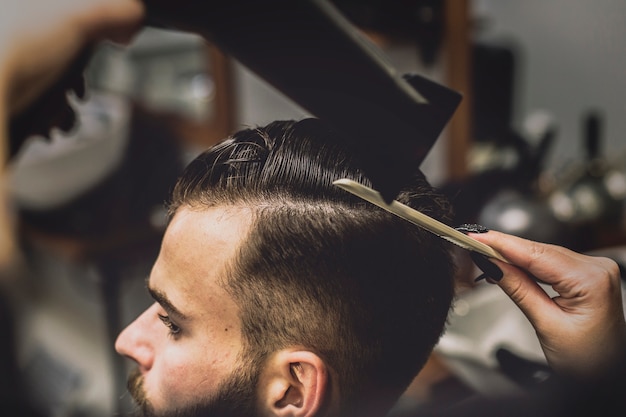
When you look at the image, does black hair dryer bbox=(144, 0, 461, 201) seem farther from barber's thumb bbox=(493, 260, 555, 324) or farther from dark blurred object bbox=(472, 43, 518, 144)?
dark blurred object bbox=(472, 43, 518, 144)

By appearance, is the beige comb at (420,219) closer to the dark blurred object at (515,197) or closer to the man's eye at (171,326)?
the dark blurred object at (515,197)

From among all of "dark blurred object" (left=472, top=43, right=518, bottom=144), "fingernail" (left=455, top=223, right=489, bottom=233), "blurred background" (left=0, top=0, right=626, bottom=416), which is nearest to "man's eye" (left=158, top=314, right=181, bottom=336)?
"blurred background" (left=0, top=0, right=626, bottom=416)

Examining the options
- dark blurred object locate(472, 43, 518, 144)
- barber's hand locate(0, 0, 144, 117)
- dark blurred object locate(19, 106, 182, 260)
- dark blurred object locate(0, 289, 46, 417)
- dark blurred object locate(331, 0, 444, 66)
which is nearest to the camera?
barber's hand locate(0, 0, 144, 117)

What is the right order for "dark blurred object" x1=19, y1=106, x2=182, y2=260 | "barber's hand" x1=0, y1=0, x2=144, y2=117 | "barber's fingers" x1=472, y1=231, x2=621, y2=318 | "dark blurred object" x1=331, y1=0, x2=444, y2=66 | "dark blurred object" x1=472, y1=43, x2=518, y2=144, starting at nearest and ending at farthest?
"barber's fingers" x1=472, y1=231, x2=621, y2=318 < "barber's hand" x1=0, y1=0, x2=144, y2=117 < "dark blurred object" x1=19, y1=106, x2=182, y2=260 < "dark blurred object" x1=331, y1=0, x2=444, y2=66 < "dark blurred object" x1=472, y1=43, x2=518, y2=144

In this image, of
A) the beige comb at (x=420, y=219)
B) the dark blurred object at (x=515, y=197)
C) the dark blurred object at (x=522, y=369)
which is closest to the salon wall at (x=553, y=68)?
the dark blurred object at (x=515, y=197)

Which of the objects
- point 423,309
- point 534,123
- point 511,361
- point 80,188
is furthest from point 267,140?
point 534,123

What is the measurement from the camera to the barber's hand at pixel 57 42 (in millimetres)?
527

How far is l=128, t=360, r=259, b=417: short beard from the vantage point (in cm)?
45

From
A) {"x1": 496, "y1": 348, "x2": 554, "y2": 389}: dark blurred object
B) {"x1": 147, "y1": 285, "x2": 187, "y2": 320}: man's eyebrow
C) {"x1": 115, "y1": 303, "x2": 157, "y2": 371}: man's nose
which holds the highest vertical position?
{"x1": 147, "y1": 285, "x2": 187, "y2": 320}: man's eyebrow

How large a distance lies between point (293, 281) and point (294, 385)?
8 centimetres

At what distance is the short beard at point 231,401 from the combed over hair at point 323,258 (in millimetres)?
19

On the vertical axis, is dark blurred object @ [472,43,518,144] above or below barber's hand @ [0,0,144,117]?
below

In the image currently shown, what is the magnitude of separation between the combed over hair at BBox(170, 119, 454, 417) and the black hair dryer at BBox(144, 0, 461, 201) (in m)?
0.02

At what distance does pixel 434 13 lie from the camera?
153 centimetres
